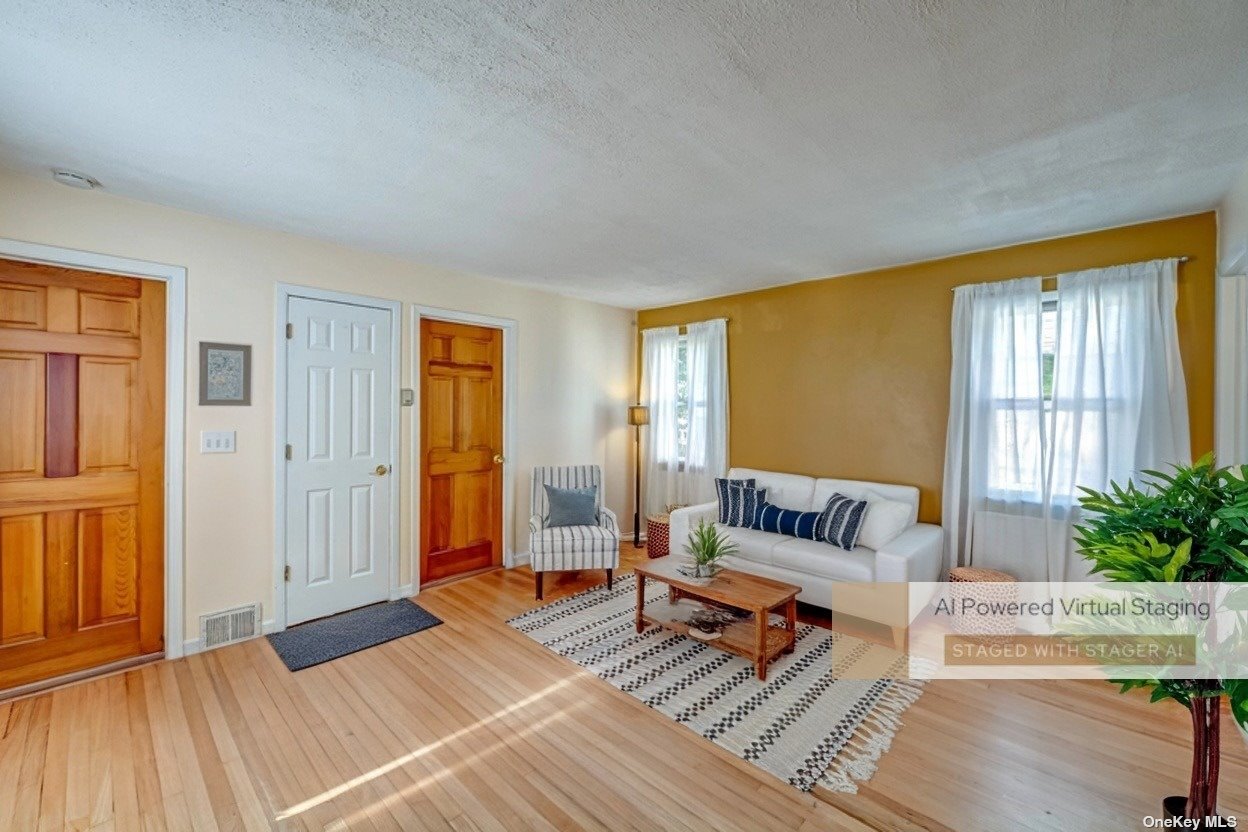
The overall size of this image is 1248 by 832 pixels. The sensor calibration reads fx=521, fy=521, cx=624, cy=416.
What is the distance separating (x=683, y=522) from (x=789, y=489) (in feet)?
2.99

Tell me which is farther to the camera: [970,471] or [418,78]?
[970,471]

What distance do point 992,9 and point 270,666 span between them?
4084 mm

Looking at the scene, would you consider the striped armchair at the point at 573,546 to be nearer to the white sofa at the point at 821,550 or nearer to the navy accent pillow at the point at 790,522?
the white sofa at the point at 821,550

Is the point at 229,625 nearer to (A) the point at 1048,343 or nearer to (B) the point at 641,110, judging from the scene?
(B) the point at 641,110

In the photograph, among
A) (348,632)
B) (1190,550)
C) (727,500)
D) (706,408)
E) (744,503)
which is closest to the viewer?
(1190,550)

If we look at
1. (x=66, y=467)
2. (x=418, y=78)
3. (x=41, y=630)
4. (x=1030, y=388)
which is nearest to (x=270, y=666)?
(x=41, y=630)

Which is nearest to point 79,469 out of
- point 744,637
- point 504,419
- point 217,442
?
point 217,442

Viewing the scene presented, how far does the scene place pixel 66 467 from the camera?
8.70 feet

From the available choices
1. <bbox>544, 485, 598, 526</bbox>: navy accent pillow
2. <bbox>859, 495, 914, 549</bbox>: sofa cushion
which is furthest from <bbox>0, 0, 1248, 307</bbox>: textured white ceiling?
<bbox>544, 485, 598, 526</bbox>: navy accent pillow

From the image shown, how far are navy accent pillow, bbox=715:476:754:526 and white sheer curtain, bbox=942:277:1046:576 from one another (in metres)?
1.41

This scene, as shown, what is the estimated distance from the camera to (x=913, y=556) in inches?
125

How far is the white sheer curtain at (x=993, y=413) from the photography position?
10.8 ft

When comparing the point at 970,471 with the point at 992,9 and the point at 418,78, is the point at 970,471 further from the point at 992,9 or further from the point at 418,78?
the point at 418,78

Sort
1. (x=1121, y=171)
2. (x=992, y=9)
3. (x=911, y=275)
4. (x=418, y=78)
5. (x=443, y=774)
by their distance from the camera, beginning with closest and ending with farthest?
(x=992, y=9) → (x=418, y=78) → (x=443, y=774) → (x=1121, y=171) → (x=911, y=275)
